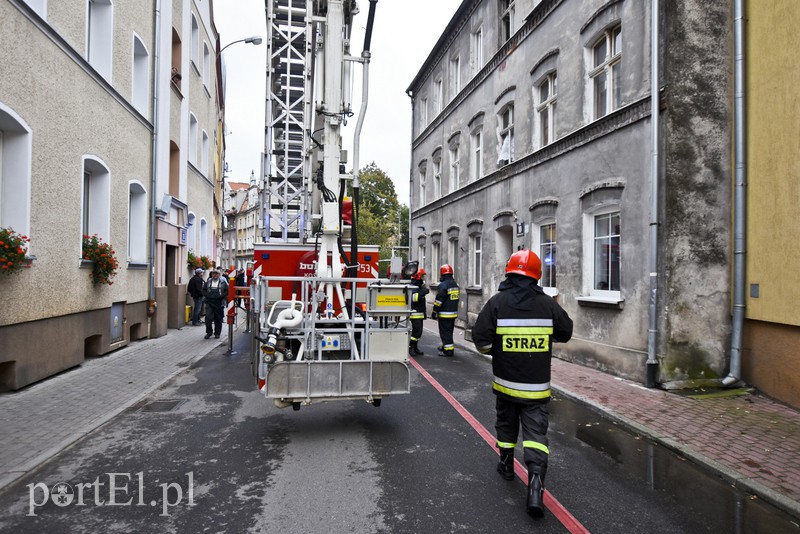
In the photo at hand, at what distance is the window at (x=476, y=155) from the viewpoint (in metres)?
16.3

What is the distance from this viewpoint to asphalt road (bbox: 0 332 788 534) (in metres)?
3.50

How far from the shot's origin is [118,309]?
1032 centimetres

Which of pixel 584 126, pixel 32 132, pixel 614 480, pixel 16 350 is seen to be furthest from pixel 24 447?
pixel 584 126

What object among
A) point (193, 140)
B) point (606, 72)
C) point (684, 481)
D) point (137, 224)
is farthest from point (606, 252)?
point (193, 140)

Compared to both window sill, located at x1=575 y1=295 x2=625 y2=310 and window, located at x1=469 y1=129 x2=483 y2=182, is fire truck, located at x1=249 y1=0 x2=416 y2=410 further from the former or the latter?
window, located at x1=469 y1=129 x2=483 y2=182

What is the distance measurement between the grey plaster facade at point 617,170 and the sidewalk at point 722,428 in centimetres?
80

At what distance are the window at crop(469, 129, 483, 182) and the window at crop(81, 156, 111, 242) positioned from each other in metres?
10.6

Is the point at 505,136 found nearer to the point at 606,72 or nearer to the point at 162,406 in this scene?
the point at 606,72

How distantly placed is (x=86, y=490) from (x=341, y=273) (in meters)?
3.45

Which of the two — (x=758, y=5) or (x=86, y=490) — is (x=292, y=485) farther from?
(x=758, y=5)

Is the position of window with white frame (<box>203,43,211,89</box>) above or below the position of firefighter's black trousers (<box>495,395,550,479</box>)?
above

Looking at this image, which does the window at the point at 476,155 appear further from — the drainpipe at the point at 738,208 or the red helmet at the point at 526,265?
the red helmet at the point at 526,265

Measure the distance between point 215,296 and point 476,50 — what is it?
1164 centimetres

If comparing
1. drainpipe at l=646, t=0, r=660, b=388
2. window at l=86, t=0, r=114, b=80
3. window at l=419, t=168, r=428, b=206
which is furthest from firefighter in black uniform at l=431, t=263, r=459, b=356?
window at l=419, t=168, r=428, b=206
